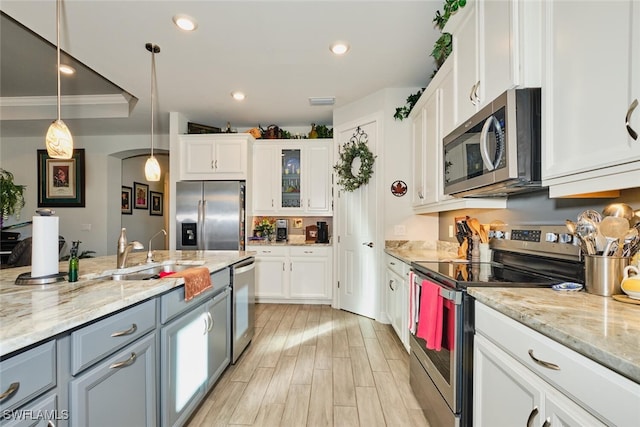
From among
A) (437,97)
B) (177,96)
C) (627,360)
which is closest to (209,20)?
(177,96)

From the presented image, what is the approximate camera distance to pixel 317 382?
2.11 metres

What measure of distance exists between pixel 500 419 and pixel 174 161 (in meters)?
4.40

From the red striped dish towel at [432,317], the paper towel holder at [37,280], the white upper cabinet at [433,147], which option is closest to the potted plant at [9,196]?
the paper towel holder at [37,280]

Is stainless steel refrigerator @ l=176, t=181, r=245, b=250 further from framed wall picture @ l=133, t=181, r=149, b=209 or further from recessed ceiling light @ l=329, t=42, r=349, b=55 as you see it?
framed wall picture @ l=133, t=181, r=149, b=209

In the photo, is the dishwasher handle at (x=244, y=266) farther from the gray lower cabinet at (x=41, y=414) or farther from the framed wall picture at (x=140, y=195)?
the framed wall picture at (x=140, y=195)

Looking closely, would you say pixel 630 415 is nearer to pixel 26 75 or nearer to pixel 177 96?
pixel 177 96

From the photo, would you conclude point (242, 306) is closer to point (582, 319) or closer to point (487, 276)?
point (487, 276)

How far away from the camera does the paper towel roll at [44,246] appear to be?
1.23m

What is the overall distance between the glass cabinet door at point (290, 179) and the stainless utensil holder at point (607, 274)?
348 cm

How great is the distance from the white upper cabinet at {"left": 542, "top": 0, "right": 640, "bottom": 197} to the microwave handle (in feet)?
0.60

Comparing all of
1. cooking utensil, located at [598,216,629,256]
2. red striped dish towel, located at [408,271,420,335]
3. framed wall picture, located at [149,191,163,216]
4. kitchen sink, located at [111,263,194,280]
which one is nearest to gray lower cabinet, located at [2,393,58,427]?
kitchen sink, located at [111,263,194,280]

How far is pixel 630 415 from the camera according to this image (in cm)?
58

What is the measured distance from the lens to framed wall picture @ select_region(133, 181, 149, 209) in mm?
6066

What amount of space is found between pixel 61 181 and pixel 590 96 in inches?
271
